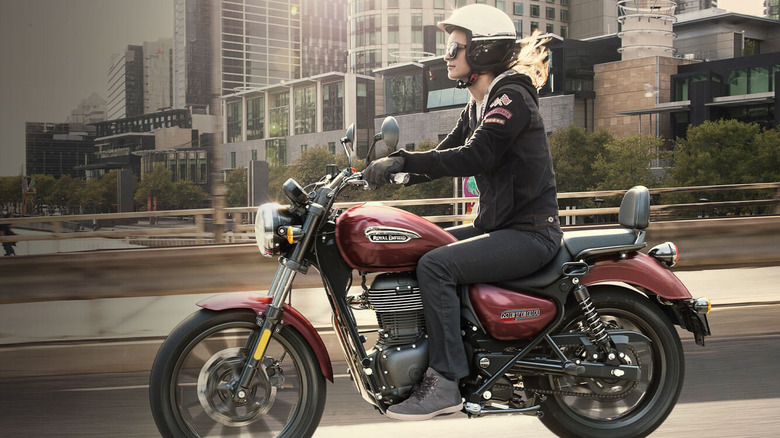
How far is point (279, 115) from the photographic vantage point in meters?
134

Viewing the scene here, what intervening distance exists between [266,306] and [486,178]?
4.05ft

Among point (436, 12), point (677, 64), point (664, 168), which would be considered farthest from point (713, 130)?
point (436, 12)

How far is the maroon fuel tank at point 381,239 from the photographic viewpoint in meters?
3.64

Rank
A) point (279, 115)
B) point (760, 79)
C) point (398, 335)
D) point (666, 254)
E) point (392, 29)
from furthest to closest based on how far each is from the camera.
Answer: point (392, 29)
point (279, 115)
point (760, 79)
point (666, 254)
point (398, 335)

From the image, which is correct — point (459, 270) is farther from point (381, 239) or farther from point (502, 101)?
point (502, 101)


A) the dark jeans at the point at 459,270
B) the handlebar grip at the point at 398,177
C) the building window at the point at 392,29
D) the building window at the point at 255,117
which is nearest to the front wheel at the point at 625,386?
the dark jeans at the point at 459,270

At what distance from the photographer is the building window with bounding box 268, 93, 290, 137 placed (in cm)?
13162

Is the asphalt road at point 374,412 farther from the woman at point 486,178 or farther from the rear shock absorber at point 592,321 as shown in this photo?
the woman at point 486,178

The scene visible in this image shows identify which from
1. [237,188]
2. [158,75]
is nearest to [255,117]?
[237,188]

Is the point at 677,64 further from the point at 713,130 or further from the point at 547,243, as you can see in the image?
the point at 547,243

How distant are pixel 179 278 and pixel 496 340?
526 centimetres

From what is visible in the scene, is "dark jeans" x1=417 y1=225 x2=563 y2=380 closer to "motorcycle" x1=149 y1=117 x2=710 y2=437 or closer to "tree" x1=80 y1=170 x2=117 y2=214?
"motorcycle" x1=149 y1=117 x2=710 y2=437

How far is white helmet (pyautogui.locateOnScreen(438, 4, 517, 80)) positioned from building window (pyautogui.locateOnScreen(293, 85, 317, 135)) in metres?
124

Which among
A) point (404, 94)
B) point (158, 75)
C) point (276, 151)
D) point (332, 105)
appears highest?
point (332, 105)
